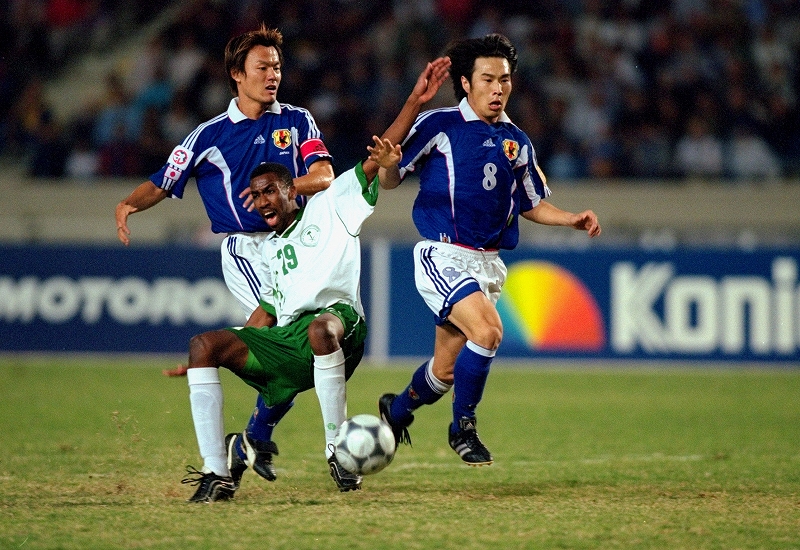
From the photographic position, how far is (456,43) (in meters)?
6.83

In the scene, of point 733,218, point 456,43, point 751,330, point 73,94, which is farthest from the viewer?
point 73,94

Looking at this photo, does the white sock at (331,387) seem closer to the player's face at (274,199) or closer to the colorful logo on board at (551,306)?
the player's face at (274,199)

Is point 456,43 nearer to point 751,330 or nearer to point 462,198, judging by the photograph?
point 462,198

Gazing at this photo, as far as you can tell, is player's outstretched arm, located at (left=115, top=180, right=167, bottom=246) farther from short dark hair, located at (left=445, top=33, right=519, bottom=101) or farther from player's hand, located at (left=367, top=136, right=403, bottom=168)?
short dark hair, located at (left=445, top=33, right=519, bottom=101)

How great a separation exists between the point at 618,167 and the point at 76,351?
7.61 meters

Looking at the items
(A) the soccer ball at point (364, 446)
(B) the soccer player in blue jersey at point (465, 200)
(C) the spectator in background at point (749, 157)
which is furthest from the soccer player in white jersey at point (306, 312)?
(C) the spectator in background at point (749, 157)

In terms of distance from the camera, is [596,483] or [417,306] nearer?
[596,483]

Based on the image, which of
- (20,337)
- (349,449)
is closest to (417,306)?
(20,337)

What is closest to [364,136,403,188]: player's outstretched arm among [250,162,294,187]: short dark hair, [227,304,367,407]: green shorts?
[250,162,294,187]: short dark hair

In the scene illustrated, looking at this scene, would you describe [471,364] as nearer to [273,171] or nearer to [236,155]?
[273,171]

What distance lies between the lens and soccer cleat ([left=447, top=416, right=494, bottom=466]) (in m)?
6.21

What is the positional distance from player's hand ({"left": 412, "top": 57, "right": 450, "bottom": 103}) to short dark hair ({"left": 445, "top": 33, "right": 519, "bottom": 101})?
48 cm

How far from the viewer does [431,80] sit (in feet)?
20.3

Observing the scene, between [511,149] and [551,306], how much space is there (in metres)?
7.33
